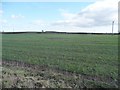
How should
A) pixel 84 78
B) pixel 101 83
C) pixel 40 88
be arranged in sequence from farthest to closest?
pixel 84 78 < pixel 101 83 < pixel 40 88

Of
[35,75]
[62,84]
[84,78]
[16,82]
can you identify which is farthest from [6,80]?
[84,78]

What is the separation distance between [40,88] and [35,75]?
2.89 meters

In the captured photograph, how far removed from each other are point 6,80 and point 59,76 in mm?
2667

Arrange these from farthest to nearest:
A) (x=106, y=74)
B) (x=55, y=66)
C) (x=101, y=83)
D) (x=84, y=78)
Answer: (x=55, y=66) < (x=106, y=74) < (x=84, y=78) < (x=101, y=83)

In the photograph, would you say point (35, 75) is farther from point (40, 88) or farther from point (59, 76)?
point (40, 88)

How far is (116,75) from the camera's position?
14500 mm

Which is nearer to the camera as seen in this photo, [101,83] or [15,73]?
[101,83]

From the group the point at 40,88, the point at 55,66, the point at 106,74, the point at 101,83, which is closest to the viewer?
the point at 40,88

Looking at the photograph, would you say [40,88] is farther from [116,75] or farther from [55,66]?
[55,66]

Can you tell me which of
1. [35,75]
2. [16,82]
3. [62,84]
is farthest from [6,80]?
[62,84]

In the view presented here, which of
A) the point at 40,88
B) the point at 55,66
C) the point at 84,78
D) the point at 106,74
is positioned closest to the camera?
the point at 40,88

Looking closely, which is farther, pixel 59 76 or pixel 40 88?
pixel 59 76

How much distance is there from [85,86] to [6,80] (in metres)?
3.83

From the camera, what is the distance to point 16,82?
41.9ft
